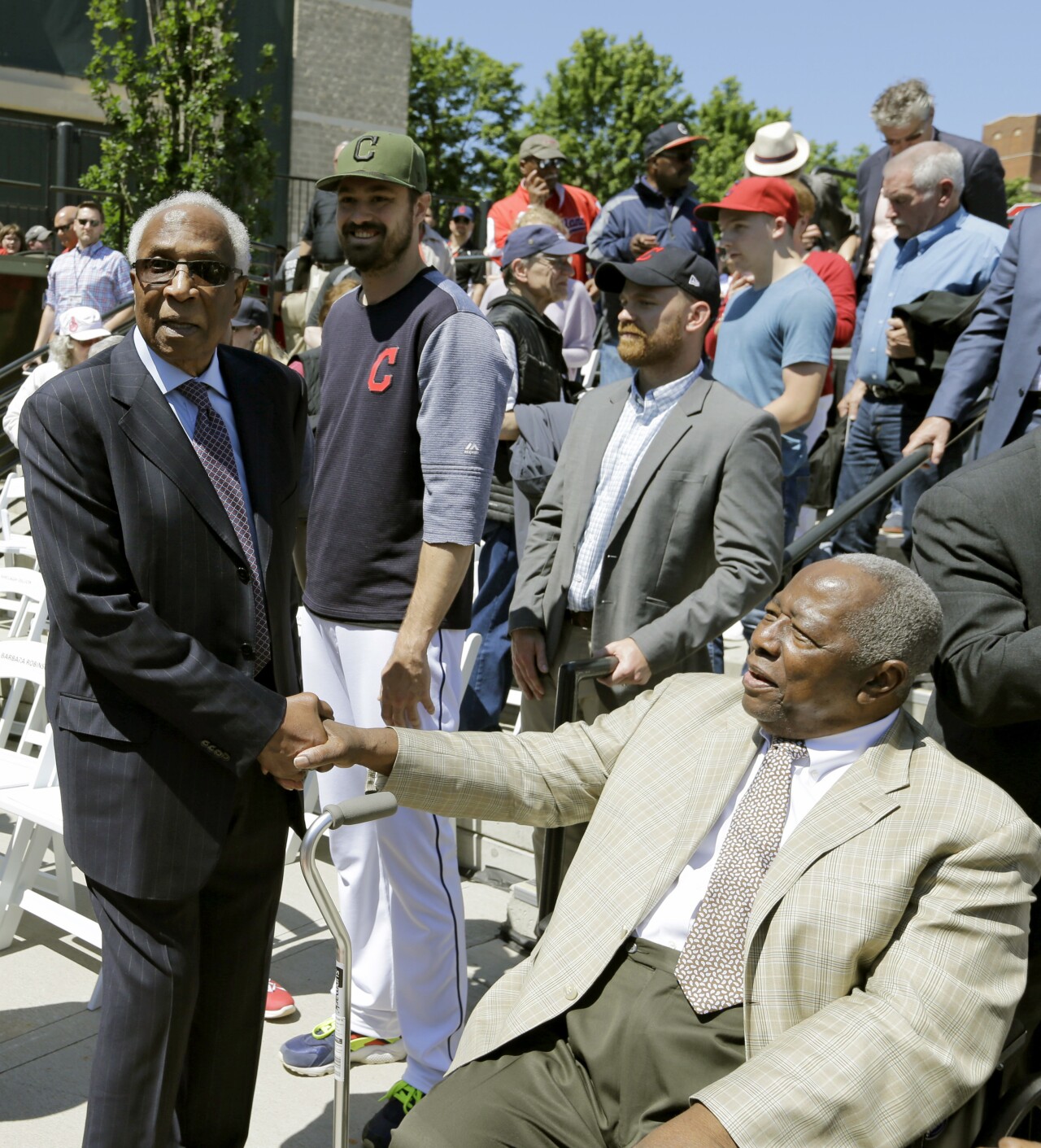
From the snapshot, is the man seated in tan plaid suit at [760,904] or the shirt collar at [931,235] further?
the shirt collar at [931,235]

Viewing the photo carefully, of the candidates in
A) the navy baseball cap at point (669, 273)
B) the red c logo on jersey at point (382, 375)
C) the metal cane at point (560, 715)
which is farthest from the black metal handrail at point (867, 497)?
the red c logo on jersey at point (382, 375)

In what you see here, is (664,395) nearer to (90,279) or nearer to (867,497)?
(867,497)

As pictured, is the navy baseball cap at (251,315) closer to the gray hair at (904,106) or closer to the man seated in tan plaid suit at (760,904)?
the gray hair at (904,106)

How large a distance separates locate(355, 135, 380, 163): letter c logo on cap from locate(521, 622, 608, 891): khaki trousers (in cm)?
147

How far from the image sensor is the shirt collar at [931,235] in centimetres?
543

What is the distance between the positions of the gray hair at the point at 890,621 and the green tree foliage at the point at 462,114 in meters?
41.6

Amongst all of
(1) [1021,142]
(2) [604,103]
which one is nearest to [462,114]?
(2) [604,103]

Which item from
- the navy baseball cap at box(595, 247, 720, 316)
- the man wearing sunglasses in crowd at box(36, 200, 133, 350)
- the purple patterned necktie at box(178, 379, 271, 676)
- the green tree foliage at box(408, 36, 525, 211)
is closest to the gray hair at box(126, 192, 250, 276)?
the purple patterned necktie at box(178, 379, 271, 676)

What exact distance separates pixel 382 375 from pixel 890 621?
60.5 inches

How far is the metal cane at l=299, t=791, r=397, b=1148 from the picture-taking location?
7.14 feet

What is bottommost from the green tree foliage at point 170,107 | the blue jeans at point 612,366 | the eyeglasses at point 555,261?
the blue jeans at point 612,366

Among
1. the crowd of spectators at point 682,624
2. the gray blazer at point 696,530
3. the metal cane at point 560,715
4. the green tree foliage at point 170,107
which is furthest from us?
the green tree foliage at point 170,107

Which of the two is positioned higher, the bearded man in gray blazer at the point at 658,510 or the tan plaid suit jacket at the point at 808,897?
the bearded man in gray blazer at the point at 658,510

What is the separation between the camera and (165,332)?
2.57 metres
